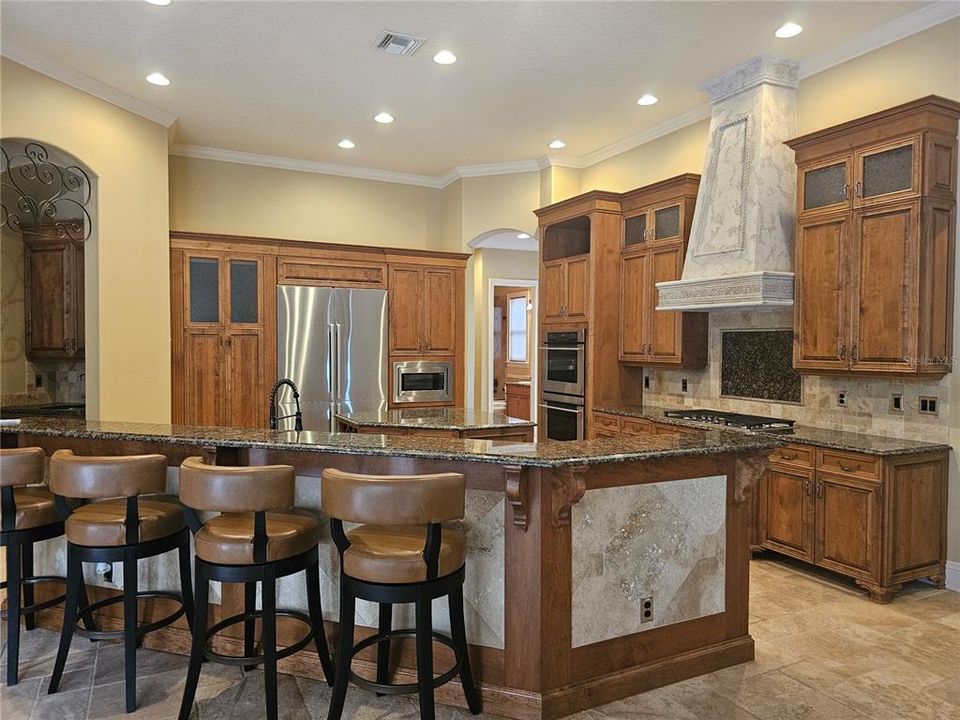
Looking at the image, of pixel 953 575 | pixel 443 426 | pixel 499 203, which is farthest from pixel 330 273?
pixel 953 575

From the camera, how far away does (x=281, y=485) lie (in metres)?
2.31

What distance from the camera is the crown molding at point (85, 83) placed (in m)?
4.14

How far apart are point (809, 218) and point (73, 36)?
470 cm

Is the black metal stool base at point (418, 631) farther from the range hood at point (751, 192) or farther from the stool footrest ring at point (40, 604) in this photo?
the range hood at point (751, 192)

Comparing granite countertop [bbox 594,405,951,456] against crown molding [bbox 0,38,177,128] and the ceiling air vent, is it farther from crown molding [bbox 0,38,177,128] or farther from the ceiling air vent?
crown molding [bbox 0,38,177,128]

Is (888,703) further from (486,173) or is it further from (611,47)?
(486,173)

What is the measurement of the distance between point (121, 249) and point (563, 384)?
382cm

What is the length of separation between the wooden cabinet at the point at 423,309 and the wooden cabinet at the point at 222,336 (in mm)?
1223

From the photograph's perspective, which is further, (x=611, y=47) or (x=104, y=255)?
(x=104, y=255)

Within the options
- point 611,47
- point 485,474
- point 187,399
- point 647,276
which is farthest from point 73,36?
point 647,276

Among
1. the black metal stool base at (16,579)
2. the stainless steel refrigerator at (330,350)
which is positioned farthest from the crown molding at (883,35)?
the black metal stool base at (16,579)

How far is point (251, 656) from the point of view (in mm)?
2633

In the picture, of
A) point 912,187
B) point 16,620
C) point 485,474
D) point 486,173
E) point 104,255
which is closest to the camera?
point 485,474

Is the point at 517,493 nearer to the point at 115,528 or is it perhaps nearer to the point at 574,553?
the point at 574,553
